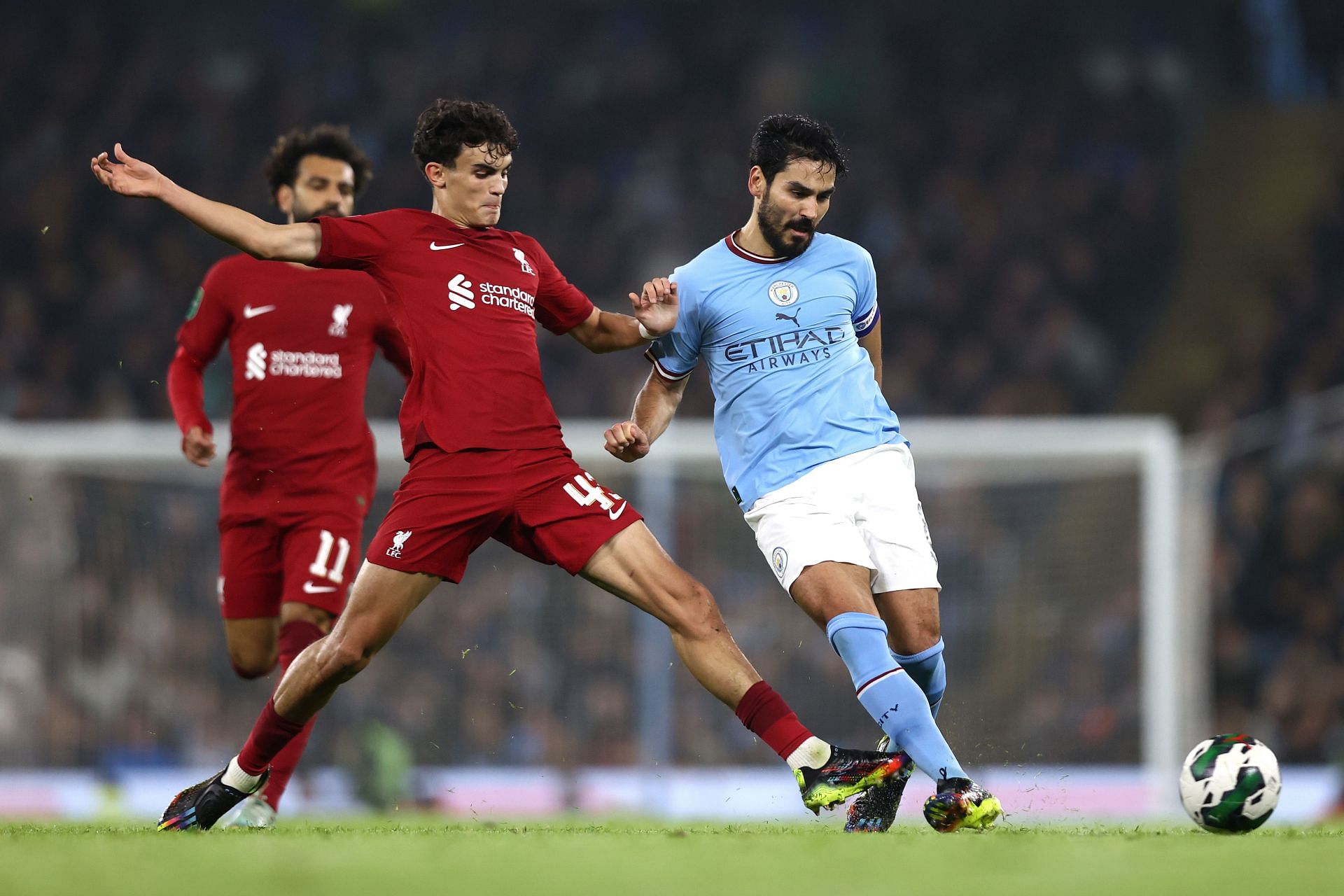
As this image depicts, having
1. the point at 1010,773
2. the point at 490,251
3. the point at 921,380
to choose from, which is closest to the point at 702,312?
the point at 490,251

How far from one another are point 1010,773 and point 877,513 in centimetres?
497

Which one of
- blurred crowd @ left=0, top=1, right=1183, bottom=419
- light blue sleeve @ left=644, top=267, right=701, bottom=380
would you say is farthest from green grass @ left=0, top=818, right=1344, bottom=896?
blurred crowd @ left=0, top=1, right=1183, bottom=419

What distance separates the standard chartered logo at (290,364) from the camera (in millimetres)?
6180

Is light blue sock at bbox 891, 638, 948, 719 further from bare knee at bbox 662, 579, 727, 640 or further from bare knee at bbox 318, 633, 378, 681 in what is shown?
bare knee at bbox 318, 633, 378, 681

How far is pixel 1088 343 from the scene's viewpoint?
14.9m

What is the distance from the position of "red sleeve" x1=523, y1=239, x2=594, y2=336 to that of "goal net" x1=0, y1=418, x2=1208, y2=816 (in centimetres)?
497

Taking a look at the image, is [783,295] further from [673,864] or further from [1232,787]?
[673,864]

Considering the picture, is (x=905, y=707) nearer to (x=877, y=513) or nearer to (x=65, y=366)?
(x=877, y=513)

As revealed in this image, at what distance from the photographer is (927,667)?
5.28m

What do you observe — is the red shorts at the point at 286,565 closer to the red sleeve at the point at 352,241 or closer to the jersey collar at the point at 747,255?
the red sleeve at the point at 352,241

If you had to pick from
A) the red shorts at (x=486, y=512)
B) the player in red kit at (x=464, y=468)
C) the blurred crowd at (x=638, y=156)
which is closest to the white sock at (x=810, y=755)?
the player in red kit at (x=464, y=468)

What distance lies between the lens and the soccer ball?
185 inches

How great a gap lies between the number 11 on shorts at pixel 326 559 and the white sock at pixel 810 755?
6.89 ft

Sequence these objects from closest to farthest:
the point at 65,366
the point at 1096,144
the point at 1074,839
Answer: the point at 1074,839 → the point at 65,366 → the point at 1096,144
